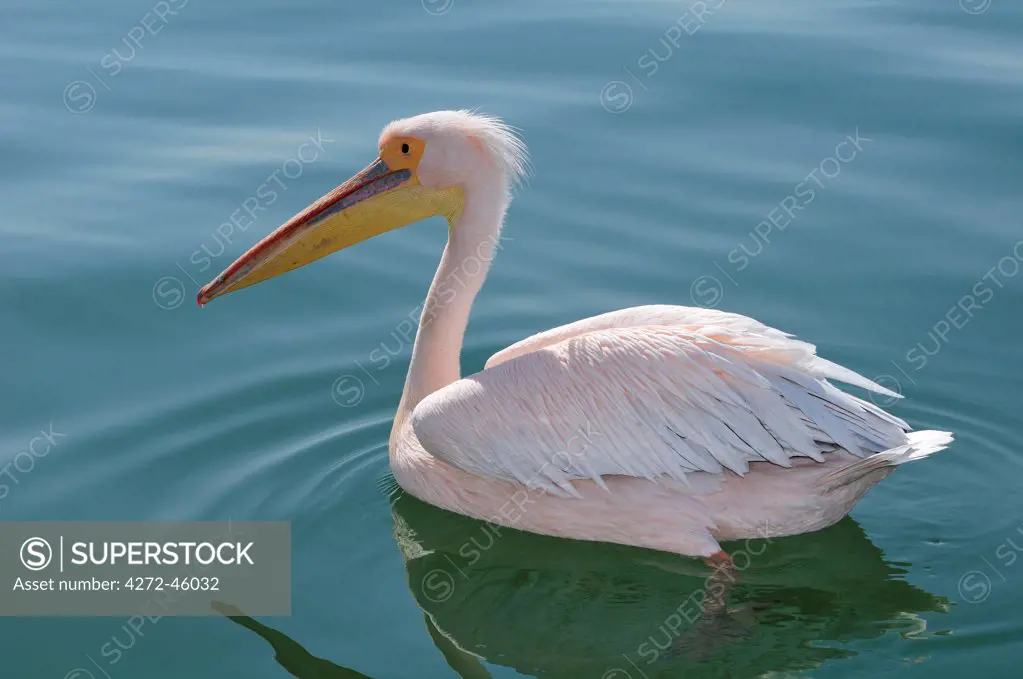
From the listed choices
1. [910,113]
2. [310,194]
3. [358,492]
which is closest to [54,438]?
[358,492]

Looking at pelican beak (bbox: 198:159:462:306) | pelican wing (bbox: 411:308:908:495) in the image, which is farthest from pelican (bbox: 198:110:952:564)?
pelican beak (bbox: 198:159:462:306)

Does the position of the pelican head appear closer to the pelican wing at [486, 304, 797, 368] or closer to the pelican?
the pelican

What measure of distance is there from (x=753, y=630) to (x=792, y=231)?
3270 millimetres

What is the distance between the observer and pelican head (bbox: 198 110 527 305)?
210 inches

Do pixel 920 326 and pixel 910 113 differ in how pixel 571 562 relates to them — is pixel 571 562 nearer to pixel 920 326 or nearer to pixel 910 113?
pixel 920 326

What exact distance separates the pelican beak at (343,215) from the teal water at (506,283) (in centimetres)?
73

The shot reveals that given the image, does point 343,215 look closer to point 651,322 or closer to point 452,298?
point 452,298

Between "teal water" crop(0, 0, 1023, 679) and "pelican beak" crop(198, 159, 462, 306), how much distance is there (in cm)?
73

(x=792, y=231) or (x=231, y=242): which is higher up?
(x=792, y=231)

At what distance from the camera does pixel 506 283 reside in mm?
7059

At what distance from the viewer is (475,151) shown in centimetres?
534

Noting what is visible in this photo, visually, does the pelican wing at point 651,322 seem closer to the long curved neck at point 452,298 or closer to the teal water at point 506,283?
the long curved neck at point 452,298

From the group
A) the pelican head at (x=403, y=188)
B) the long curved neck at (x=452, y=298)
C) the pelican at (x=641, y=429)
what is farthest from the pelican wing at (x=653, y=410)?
the pelican head at (x=403, y=188)

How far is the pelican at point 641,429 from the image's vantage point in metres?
4.78
